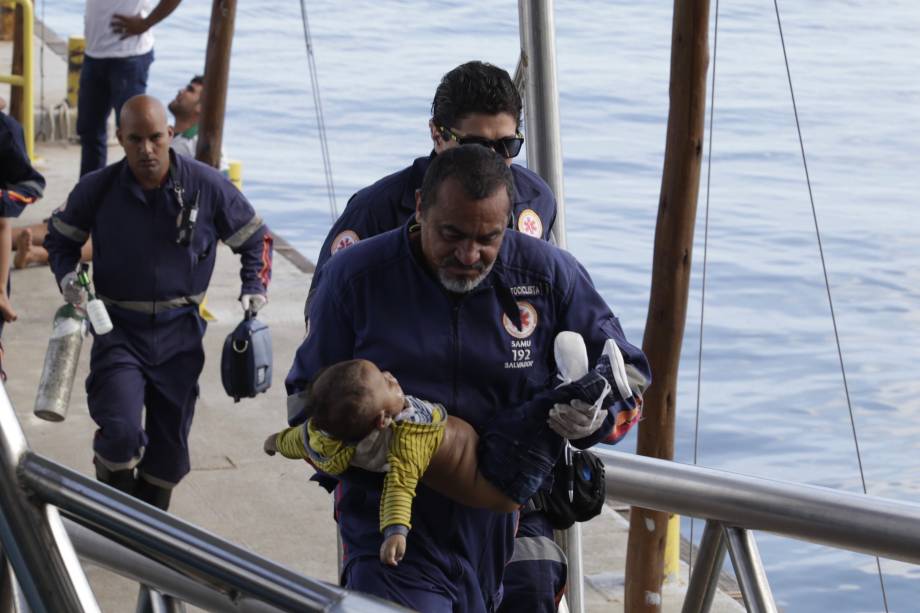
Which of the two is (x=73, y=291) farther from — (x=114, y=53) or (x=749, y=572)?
(x=114, y=53)

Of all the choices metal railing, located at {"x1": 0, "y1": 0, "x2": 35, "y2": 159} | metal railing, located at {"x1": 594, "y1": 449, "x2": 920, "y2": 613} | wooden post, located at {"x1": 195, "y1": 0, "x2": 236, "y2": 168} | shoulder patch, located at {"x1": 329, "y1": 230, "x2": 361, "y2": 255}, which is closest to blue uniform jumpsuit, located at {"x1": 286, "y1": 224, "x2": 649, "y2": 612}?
metal railing, located at {"x1": 594, "y1": 449, "x2": 920, "y2": 613}

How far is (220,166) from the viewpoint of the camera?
10648mm

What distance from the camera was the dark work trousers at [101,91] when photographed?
388 inches

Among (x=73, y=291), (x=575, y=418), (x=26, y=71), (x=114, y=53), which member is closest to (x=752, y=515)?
(x=575, y=418)

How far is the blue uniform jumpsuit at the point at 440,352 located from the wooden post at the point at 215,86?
291 inches

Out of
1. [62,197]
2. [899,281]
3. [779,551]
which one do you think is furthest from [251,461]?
[899,281]

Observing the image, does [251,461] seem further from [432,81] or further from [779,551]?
[432,81]

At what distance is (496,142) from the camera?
366 cm

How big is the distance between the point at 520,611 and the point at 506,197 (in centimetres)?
91

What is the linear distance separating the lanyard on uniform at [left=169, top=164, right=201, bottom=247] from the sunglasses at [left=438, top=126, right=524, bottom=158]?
2240 millimetres

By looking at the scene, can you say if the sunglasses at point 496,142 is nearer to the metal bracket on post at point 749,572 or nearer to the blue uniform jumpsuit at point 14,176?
the metal bracket on post at point 749,572

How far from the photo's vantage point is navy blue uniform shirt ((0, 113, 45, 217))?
583cm

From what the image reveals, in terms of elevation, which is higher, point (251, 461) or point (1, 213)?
point (1, 213)

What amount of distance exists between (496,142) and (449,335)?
0.85 meters
